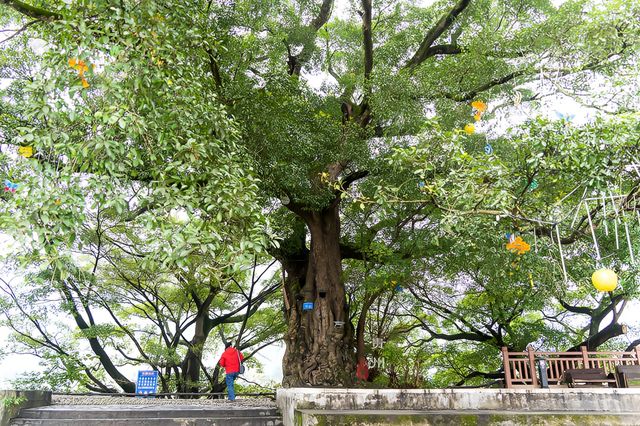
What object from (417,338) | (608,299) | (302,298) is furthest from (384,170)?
(417,338)

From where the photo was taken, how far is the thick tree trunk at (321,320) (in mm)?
8883

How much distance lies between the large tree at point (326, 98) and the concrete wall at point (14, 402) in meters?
3.31

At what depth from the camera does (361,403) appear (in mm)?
5352

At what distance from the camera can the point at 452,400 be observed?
5754 mm

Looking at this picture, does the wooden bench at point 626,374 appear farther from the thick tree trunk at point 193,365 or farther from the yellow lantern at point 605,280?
the thick tree trunk at point 193,365

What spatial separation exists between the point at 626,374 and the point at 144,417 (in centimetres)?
837

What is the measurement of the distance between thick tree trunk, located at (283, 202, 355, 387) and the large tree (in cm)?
3

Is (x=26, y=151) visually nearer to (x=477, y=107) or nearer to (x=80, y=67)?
(x=80, y=67)

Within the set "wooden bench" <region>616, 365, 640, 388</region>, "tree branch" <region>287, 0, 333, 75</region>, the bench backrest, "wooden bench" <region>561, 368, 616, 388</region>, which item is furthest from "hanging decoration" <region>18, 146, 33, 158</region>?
"wooden bench" <region>616, 365, 640, 388</region>

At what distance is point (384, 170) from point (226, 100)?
2930 millimetres

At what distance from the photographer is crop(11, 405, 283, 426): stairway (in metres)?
5.81

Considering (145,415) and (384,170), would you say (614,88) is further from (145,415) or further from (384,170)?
(145,415)

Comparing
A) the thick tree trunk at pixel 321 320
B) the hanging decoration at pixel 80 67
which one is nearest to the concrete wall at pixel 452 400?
the thick tree trunk at pixel 321 320

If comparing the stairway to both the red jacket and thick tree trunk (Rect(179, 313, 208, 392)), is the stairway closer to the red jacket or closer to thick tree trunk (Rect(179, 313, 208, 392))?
the red jacket
